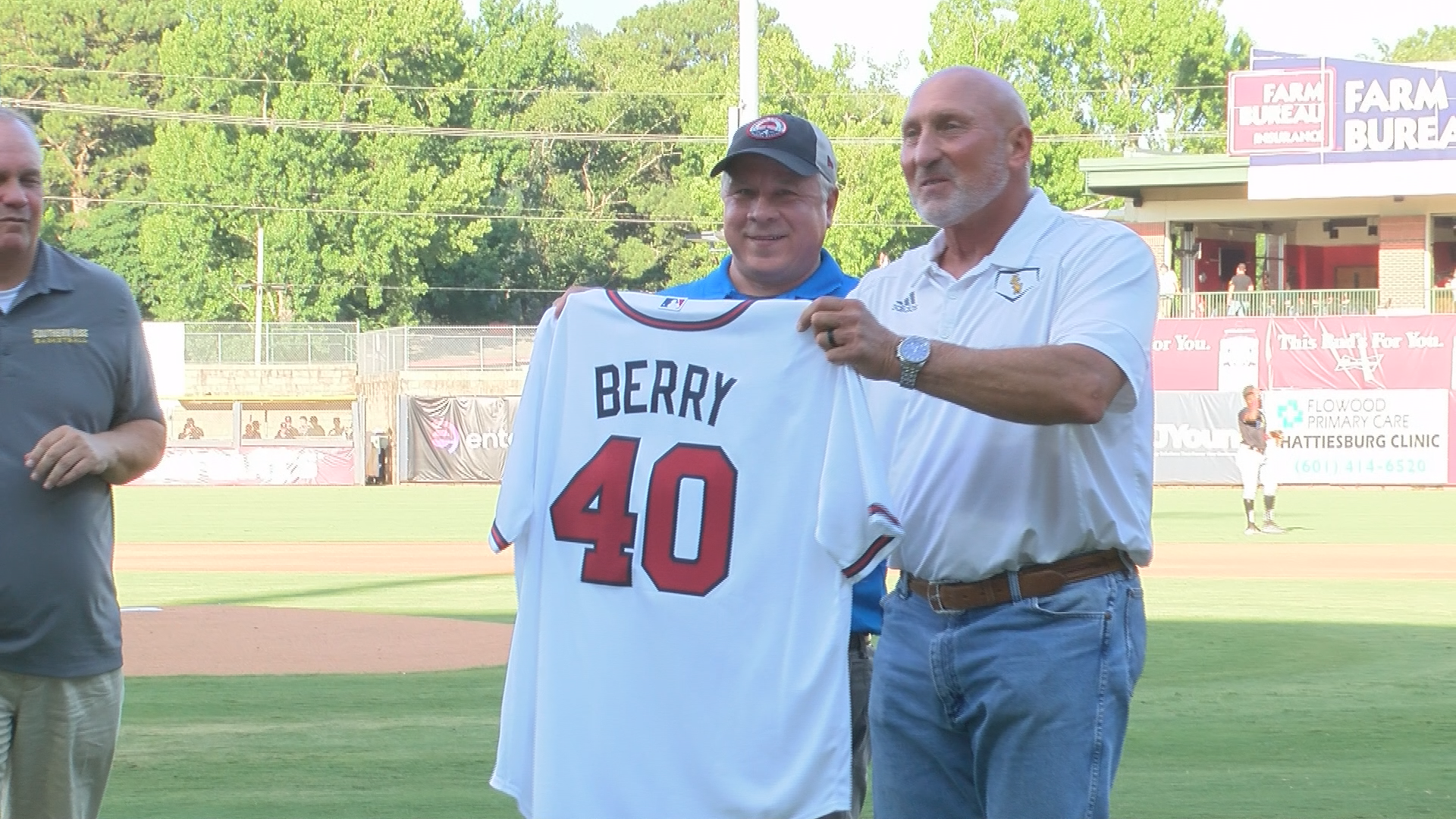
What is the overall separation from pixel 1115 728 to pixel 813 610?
2.40ft

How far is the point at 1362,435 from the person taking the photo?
111ft

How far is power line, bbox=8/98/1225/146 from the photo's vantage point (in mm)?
62219

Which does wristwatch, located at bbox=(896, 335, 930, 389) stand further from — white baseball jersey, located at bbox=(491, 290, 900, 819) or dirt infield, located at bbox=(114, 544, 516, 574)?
dirt infield, located at bbox=(114, 544, 516, 574)

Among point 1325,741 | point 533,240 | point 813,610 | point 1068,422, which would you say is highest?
point 533,240

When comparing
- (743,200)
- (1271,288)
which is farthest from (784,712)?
(1271,288)

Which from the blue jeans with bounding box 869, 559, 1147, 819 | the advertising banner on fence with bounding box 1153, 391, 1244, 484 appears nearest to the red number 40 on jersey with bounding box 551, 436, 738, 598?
the blue jeans with bounding box 869, 559, 1147, 819

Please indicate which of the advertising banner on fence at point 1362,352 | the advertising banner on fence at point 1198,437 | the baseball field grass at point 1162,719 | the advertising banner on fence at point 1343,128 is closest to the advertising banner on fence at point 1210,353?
the advertising banner on fence at point 1362,352

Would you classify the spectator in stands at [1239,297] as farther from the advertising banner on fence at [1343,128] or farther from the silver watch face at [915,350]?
the silver watch face at [915,350]

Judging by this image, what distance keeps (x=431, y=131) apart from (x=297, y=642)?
181 ft

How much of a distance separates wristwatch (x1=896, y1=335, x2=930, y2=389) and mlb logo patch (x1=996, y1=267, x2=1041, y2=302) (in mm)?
374

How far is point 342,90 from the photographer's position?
64.4 metres

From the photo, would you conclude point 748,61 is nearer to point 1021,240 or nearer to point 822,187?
point 822,187

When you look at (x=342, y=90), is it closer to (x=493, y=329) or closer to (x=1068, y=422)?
(x=493, y=329)

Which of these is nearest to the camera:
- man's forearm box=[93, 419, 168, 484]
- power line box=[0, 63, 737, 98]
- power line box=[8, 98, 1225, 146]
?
man's forearm box=[93, 419, 168, 484]
